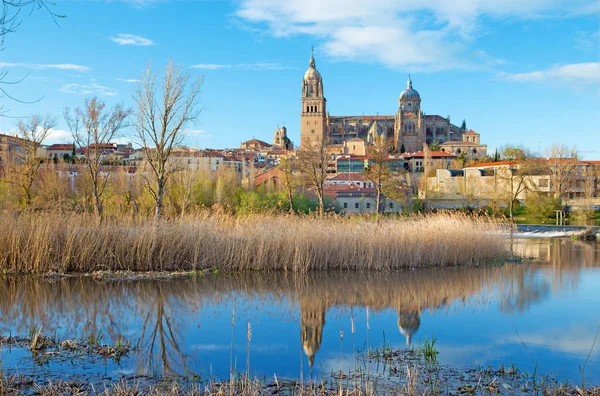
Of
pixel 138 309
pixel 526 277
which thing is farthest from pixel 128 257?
pixel 526 277

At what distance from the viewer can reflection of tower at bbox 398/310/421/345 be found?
874cm

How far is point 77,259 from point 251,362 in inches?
306

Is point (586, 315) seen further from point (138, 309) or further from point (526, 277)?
point (138, 309)

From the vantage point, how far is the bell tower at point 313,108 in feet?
442

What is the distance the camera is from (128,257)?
13.8 metres

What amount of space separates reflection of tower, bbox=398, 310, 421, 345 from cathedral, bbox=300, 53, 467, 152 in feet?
391

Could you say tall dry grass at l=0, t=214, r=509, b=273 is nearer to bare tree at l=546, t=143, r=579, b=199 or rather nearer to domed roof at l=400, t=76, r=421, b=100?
bare tree at l=546, t=143, r=579, b=199

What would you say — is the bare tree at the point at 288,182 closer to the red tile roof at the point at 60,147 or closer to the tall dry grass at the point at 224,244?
the tall dry grass at the point at 224,244

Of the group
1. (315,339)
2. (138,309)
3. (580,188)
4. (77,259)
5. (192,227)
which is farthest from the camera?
(580,188)

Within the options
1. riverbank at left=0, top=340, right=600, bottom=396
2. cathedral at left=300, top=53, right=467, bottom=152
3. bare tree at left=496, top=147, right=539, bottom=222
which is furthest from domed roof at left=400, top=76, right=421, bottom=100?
riverbank at left=0, top=340, right=600, bottom=396

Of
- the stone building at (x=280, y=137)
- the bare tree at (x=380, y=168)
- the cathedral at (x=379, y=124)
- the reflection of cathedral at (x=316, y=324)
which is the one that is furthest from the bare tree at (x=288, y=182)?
the stone building at (x=280, y=137)

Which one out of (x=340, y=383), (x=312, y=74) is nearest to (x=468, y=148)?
(x=312, y=74)

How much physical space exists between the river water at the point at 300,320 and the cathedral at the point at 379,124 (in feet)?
383

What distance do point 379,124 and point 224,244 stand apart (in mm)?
128632
